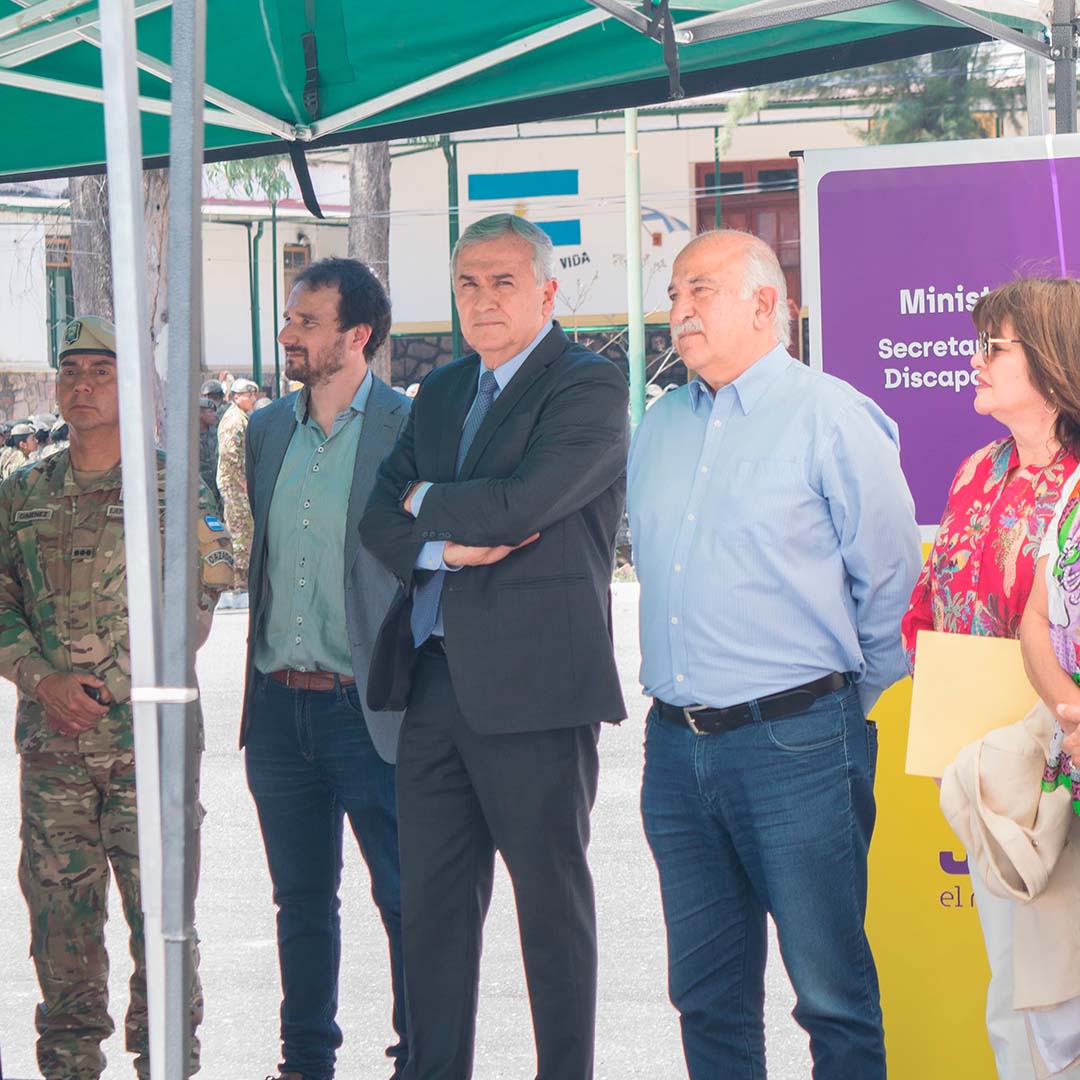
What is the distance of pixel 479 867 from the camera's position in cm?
346

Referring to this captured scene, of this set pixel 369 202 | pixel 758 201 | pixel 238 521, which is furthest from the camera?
pixel 758 201

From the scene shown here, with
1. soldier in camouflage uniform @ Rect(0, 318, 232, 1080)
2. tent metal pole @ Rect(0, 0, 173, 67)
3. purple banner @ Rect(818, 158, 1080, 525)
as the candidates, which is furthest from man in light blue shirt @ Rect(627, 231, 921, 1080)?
tent metal pole @ Rect(0, 0, 173, 67)

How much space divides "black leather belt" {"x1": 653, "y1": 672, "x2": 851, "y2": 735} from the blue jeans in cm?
2

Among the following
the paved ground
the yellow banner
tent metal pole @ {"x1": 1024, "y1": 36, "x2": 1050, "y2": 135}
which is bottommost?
the paved ground

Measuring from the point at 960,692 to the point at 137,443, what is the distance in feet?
4.86

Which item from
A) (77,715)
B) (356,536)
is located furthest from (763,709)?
(77,715)

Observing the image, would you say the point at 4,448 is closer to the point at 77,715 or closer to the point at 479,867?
the point at 77,715

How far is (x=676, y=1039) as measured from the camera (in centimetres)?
434

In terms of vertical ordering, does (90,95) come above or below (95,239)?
below

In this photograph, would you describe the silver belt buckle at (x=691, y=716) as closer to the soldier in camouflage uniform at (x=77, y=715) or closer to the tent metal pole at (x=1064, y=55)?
the soldier in camouflage uniform at (x=77, y=715)

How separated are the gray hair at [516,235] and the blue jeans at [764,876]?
40.9 inches

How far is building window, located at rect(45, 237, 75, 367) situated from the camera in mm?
24533

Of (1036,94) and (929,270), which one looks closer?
(929,270)

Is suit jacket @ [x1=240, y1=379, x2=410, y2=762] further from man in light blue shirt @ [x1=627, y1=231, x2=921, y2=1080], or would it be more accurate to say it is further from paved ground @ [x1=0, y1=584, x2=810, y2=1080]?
paved ground @ [x1=0, y1=584, x2=810, y2=1080]
